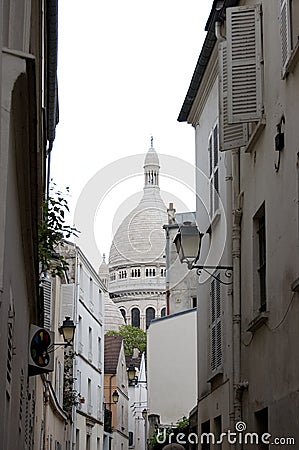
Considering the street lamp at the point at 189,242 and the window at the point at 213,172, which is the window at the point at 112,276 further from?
the street lamp at the point at 189,242

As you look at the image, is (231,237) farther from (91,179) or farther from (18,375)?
(18,375)

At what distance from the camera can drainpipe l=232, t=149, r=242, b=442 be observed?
516 inches

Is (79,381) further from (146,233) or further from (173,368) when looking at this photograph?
(146,233)

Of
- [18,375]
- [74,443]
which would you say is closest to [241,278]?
[18,375]

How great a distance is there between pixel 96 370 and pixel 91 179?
3359cm

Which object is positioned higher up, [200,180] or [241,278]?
[200,180]

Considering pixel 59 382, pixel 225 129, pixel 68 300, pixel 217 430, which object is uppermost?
pixel 68 300

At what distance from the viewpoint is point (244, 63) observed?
40.8ft

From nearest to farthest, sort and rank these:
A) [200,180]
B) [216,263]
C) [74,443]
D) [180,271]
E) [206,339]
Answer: [216,263] < [206,339] < [200,180] < [180,271] < [74,443]

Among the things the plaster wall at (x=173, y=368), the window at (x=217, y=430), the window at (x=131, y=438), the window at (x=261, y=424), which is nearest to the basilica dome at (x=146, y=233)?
the window at (x=131, y=438)

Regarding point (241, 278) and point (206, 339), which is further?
point (206, 339)

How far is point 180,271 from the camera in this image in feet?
106

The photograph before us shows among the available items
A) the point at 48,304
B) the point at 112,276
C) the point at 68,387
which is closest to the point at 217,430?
the point at 48,304

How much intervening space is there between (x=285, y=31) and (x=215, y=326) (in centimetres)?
662
